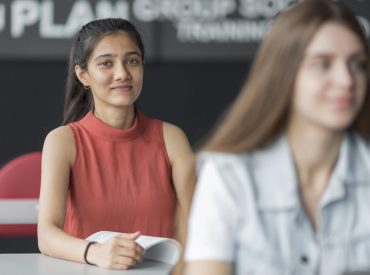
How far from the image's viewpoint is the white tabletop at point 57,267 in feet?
6.97

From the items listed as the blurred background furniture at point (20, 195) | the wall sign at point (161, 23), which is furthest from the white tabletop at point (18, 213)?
the wall sign at point (161, 23)

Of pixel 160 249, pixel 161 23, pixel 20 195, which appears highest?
pixel 161 23

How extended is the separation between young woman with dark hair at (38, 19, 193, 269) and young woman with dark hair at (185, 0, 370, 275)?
3.68ft

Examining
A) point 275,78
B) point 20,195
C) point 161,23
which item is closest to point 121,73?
point 20,195

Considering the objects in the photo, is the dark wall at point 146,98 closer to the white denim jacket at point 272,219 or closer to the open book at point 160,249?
the open book at point 160,249

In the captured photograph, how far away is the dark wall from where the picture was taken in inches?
191

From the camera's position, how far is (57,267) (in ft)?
7.23

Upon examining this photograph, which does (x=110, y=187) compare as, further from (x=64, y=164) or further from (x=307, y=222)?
(x=307, y=222)

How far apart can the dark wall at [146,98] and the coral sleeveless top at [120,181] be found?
209 centimetres

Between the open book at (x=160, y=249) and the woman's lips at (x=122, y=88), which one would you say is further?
the woman's lips at (x=122, y=88)

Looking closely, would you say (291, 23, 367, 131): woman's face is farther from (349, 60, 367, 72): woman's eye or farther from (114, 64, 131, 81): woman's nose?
(114, 64, 131, 81): woman's nose

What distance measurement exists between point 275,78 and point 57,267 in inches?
39.8

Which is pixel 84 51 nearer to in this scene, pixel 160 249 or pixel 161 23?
pixel 160 249

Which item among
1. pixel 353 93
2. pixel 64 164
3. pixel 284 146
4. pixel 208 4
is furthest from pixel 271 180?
pixel 208 4
